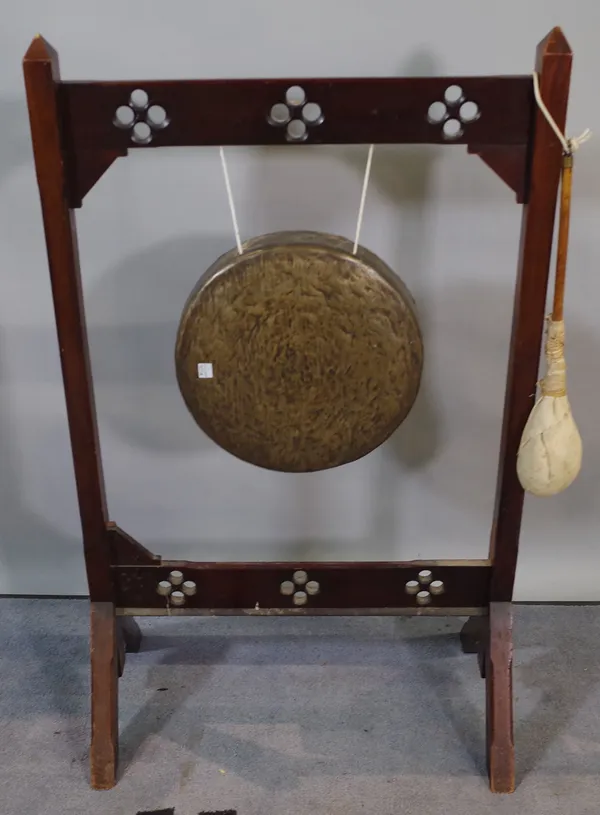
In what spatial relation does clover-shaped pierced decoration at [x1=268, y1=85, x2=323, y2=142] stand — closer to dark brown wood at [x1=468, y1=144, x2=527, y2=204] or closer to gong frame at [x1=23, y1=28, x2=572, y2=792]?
gong frame at [x1=23, y1=28, x2=572, y2=792]

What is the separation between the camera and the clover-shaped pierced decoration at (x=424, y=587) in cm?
127

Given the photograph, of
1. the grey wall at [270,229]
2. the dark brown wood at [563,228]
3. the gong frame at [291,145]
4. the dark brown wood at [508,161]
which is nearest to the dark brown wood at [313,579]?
the gong frame at [291,145]

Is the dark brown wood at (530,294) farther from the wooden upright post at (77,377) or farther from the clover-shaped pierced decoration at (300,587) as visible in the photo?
the wooden upright post at (77,377)

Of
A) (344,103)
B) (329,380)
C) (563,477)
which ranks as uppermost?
(344,103)

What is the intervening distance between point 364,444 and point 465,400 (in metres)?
0.37

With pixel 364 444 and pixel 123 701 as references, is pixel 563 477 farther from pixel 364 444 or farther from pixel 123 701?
pixel 123 701

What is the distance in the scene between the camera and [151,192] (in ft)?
4.34

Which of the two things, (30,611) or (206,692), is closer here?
(206,692)

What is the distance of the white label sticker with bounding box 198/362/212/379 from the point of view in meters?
1.11

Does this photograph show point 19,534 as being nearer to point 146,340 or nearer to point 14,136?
point 146,340

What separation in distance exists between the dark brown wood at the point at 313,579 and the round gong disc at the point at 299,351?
8.1 inches

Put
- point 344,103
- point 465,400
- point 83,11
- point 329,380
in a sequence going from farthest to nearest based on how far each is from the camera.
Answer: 1. point 465,400
2. point 83,11
3. point 329,380
4. point 344,103

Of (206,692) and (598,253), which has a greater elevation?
(598,253)

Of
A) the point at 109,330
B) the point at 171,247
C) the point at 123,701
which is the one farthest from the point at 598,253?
the point at 123,701
